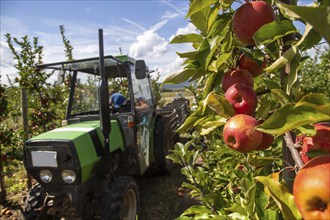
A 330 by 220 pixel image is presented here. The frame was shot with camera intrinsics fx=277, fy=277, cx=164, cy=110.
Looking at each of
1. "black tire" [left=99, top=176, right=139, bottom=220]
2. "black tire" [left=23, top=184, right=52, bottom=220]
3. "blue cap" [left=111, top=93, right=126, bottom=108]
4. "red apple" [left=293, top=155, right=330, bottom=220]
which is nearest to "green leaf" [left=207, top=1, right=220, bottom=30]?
"red apple" [left=293, top=155, right=330, bottom=220]

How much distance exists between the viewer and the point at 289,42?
0.74 metres

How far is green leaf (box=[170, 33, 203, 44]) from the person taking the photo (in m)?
0.98

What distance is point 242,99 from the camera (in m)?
0.82

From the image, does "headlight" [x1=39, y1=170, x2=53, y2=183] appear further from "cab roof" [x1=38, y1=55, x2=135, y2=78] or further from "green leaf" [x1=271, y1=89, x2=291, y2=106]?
"green leaf" [x1=271, y1=89, x2=291, y2=106]

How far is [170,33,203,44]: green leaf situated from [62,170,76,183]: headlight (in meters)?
2.30

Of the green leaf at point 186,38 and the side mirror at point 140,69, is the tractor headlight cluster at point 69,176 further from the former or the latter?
the green leaf at point 186,38

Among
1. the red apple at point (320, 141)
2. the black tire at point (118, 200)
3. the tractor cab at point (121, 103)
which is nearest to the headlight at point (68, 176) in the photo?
the black tire at point (118, 200)

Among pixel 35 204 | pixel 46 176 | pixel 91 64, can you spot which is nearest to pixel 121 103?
pixel 91 64

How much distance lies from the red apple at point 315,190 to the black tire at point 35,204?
9.60ft

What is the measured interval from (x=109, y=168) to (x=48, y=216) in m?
0.79

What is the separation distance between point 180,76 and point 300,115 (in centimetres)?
55

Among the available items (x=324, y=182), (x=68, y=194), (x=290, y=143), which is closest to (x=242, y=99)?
(x=290, y=143)

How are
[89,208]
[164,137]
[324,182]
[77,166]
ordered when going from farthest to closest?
[164,137], [89,208], [77,166], [324,182]

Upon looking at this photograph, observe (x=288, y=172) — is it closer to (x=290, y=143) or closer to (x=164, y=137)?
(x=290, y=143)
